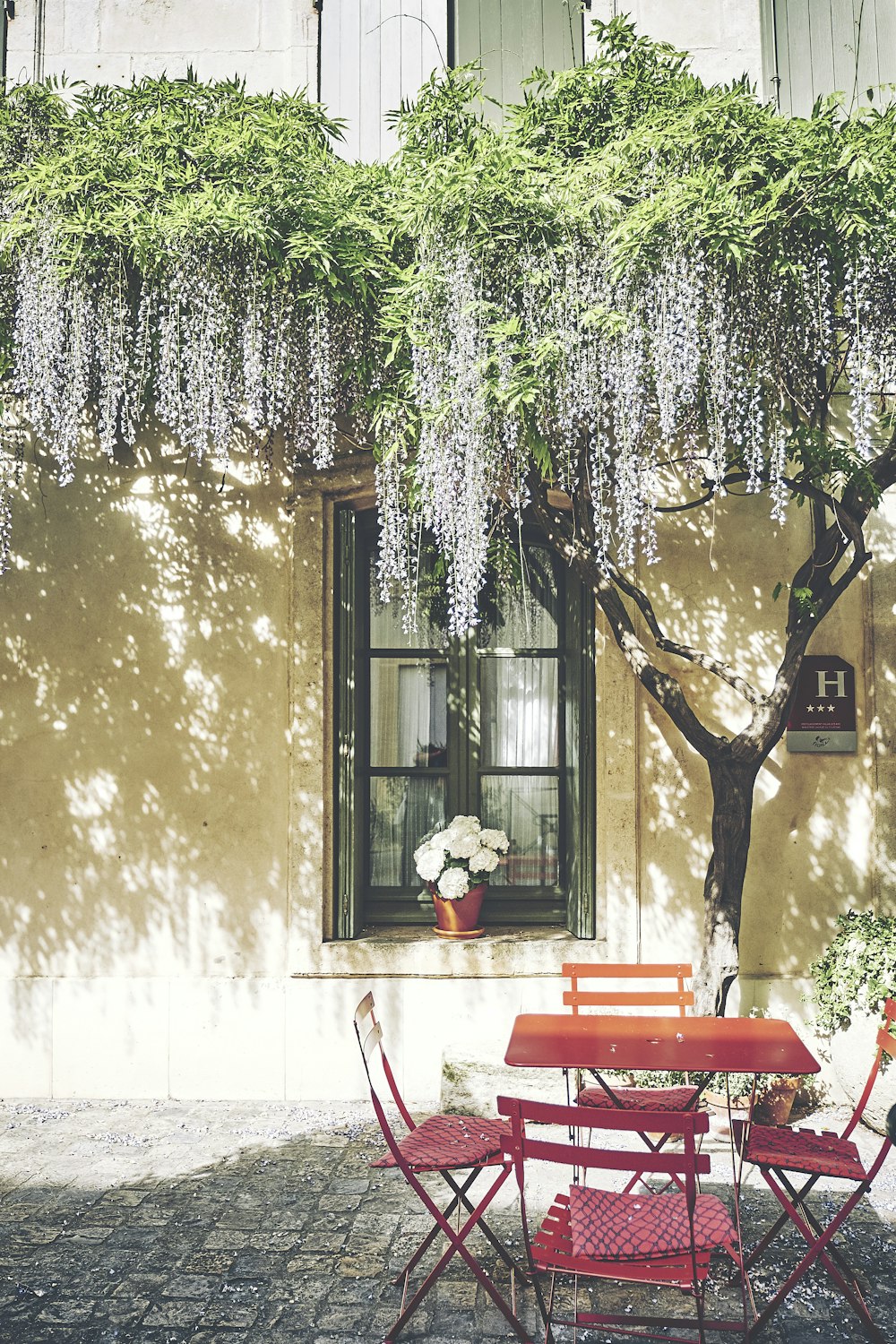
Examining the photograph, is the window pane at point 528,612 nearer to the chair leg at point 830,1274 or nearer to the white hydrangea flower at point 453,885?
the white hydrangea flower at point 453,885

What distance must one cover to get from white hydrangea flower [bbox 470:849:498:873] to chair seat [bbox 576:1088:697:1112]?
155 centimetres

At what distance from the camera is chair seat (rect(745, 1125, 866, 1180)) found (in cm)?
318

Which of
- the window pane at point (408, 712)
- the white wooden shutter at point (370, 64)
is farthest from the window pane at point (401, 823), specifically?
the white wooden shutter at point (370, 64)

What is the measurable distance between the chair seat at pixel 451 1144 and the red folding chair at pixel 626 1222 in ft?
1.05

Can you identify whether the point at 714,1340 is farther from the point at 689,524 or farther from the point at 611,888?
the point at 689,524

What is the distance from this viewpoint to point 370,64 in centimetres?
563

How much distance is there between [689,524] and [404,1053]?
10.3ft

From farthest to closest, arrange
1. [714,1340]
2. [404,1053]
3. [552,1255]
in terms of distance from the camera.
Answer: [404,1053] < [714,1340] < [552,1255]

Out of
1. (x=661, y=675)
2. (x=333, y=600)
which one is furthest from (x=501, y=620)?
(x=661, y=675)

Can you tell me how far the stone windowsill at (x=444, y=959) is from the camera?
5363 millimetres

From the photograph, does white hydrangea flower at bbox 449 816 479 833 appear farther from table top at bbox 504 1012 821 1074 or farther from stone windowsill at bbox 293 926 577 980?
table top at bbox 504 1012 821 1074

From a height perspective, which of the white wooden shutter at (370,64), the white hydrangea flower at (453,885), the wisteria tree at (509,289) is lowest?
the white hydrangea flower at (453,885)

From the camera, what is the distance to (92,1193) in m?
4.20

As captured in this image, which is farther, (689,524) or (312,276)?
(689,524)
